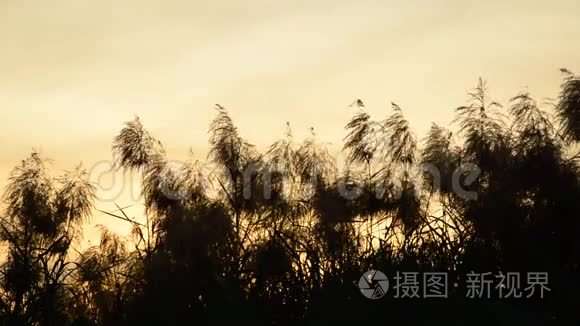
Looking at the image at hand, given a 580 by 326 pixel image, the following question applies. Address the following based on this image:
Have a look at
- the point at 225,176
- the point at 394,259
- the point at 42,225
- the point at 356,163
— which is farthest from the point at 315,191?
the point at 42,225

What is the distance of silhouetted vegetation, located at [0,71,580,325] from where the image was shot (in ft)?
22.5

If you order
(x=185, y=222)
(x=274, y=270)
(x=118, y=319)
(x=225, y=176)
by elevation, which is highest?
(x=225, y=176)

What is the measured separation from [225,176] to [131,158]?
1.37 metres

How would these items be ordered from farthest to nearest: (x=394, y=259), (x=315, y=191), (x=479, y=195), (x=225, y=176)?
(x=225, y=176)
(x=315, y=191)
(x=479, y=195)
(x=394, y=259)

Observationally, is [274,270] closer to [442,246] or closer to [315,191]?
[442,246]

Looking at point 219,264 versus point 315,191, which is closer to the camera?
point 219,264

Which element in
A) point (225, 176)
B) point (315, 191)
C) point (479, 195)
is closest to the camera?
point (479, 195)

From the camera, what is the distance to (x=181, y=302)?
7.00m

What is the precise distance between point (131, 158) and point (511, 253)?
5.38m

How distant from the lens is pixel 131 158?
1072 cm

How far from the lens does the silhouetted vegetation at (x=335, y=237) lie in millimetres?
6863

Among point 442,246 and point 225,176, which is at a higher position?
point 225,176

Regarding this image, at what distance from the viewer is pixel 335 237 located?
26.1 feet

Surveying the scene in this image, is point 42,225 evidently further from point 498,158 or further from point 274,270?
point 498,158
